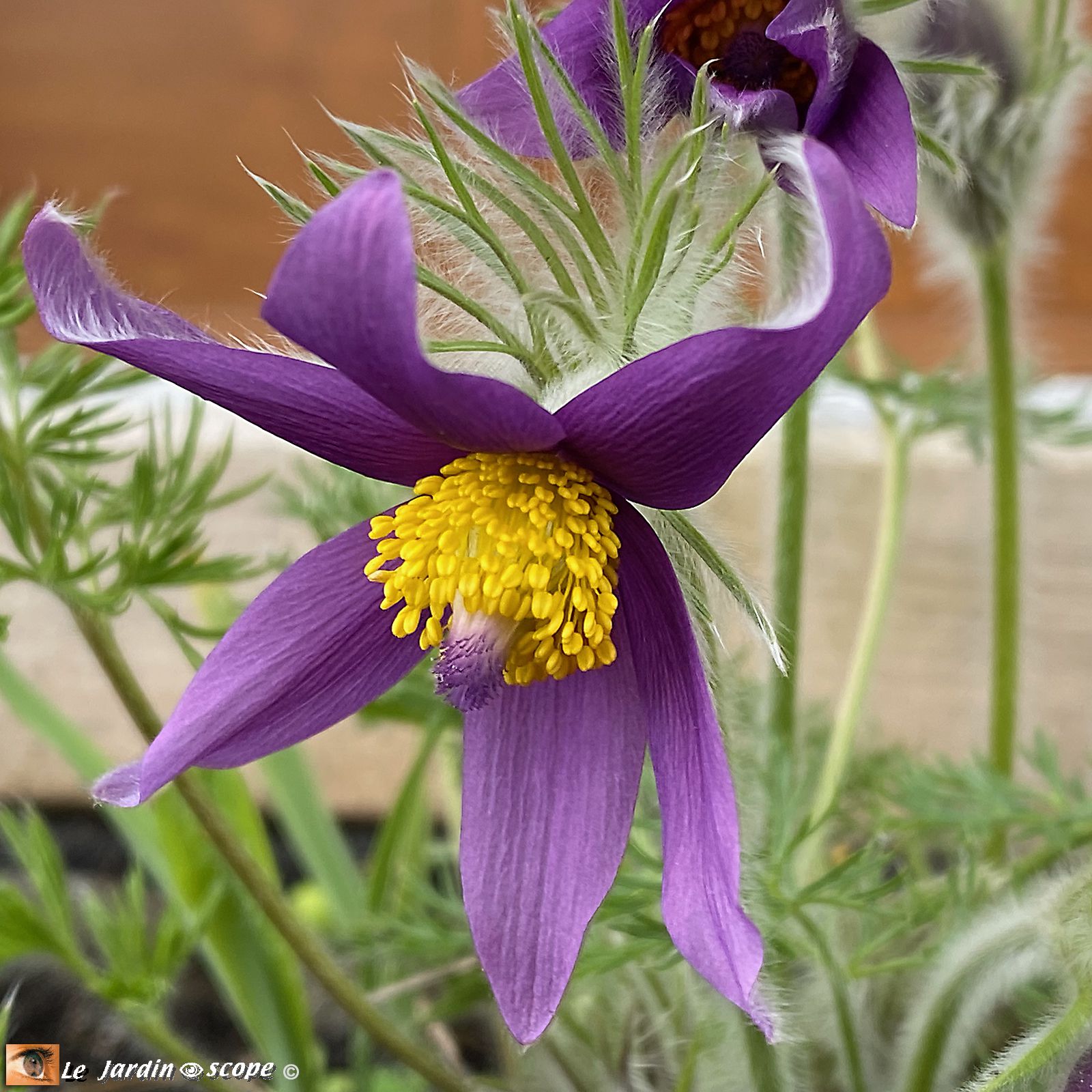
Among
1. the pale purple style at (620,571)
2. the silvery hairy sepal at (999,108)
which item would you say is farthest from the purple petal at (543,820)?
the silvery hairy sepal at (999,108)

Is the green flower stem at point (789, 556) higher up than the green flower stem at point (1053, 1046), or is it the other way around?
the green flower stem at point (789, 556)

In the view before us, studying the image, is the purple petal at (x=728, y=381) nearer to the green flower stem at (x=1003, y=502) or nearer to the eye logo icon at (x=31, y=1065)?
the green flower stem at (x=1003, y=502)

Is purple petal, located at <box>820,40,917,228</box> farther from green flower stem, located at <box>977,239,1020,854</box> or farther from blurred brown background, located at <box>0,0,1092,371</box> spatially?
blurred brown background, located at <box>0,0,1092,371</box>

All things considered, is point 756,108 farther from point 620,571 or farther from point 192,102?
point 192,102

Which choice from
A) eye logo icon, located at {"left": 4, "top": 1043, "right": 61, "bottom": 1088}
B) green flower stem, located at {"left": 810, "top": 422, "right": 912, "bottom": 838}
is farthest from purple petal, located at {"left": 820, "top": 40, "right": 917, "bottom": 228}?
eye logo icon, located at {"left": 4, "top": 1043, "right": 61, "bottom": 1088}

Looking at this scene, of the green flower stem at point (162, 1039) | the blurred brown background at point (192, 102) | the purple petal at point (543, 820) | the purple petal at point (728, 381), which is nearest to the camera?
the purple petal at point (728, 381)

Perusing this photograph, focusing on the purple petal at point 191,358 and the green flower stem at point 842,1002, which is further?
the green flower stem at point 842,1002

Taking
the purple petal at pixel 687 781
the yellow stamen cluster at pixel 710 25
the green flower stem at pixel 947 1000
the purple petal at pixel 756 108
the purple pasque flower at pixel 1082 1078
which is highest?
the yellow stamen cluster at pixel 710 25

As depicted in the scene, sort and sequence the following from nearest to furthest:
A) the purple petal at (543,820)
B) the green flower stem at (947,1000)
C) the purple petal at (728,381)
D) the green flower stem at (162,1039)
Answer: the purple petal at (728,381) → the purple petal at (543,820) → the green flower stem at (947,1000) → the green flower stem at (162,1039)
